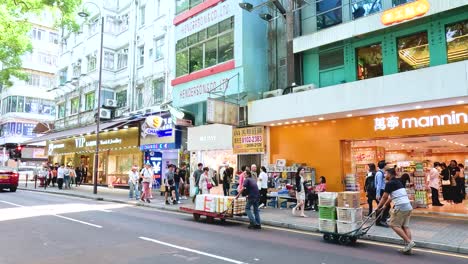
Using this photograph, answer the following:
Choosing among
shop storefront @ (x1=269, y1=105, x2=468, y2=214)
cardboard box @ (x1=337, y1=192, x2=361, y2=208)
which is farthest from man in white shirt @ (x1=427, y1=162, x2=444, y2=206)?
cardboard box @ (x1=337, y1=192, x2=361, y2=208)

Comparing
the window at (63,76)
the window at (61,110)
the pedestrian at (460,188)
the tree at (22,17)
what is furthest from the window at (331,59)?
the window at (61,110)

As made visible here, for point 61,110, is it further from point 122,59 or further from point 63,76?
point 122,59

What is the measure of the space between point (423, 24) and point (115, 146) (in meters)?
22.6

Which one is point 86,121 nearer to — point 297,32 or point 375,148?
point 297,32

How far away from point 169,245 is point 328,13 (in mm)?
13198

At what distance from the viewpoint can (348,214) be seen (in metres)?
8.82

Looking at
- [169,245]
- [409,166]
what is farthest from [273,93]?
[169,245]

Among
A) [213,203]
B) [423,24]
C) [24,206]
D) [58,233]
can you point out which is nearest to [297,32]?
[423,24]

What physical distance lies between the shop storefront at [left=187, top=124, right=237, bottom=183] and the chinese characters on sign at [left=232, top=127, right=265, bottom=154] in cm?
45

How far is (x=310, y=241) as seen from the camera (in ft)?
30.3

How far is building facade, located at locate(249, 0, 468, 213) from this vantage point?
12.6m

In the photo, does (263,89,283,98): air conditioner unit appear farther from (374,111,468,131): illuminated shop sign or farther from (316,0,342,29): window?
(374,111,468,131): illuminated shop sign

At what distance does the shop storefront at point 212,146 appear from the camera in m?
19.5

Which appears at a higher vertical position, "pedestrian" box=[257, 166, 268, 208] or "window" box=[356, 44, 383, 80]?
"window" box=[356, 44, 383, 80]
